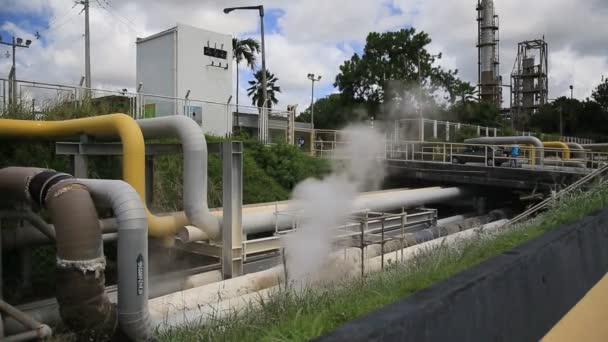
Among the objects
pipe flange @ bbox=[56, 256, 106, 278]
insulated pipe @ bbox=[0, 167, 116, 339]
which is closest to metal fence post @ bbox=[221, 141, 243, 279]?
insulated pipe @ bbox=[0, 167, 116, 339]

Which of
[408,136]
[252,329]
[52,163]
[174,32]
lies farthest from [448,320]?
[408,136]

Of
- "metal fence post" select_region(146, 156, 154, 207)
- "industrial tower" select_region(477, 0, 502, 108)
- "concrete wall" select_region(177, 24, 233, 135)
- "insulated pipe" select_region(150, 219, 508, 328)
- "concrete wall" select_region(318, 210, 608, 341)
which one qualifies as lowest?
"insulated pipe" select_region(150, 219, 508, 328)

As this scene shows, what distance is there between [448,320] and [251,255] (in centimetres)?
783

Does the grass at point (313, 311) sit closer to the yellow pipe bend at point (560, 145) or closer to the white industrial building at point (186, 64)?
the white industrial building at point (186, 64)

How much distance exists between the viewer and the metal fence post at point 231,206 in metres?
9.17

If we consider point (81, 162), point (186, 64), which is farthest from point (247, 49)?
point (81, 162)

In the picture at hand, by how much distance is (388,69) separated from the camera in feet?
149

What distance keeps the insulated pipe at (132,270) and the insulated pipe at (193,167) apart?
2.38 meters

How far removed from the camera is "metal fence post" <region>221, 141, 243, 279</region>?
9.17 metres

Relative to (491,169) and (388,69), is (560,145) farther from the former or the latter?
(388,69)

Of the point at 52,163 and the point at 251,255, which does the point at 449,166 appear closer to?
the point at 251,255

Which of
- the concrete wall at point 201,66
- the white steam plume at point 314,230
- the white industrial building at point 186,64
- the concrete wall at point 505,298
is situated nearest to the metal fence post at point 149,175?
the white steam plume at point 314,230

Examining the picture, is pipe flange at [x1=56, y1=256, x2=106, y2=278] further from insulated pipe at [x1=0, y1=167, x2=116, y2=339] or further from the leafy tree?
the leafy tree

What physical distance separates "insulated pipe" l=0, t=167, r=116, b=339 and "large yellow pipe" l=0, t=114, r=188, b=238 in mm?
2063
